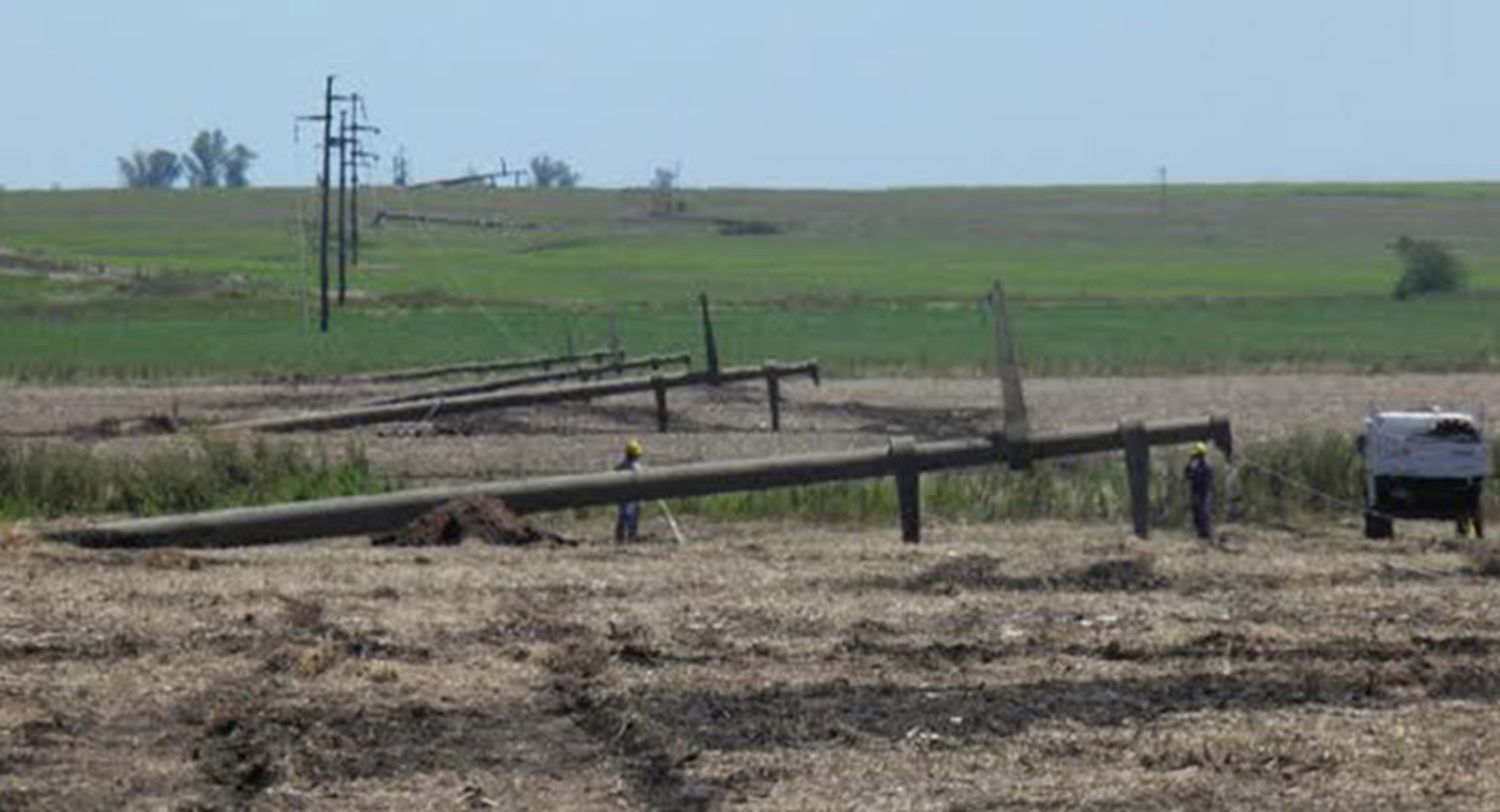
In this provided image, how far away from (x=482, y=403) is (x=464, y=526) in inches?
663

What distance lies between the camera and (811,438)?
39062 mm

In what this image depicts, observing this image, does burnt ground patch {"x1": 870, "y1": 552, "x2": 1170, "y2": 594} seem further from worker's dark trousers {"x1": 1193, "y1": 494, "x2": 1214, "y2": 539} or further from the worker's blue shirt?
worker's dark trousers {"x1": 1193, "y1": 494, "x2": 1214, "y2": 539}

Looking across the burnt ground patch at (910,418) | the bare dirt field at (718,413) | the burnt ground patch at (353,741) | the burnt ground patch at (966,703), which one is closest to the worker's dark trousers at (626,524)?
the burnt ground patch at (966,703)

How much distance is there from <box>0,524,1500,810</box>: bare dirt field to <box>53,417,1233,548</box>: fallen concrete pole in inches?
12.9

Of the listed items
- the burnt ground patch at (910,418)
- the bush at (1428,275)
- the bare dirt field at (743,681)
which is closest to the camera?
the bare dirt field at (743,681)

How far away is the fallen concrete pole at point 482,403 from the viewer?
34.1 meters

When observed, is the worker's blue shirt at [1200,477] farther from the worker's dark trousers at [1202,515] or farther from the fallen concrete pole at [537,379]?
the fallen concrete pole at [537,379]

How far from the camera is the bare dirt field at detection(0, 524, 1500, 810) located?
1173 cm

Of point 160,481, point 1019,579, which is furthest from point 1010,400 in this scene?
point 160,481

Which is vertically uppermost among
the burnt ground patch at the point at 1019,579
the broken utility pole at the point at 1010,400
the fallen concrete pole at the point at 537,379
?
the broken utility pole at the point at 1010,400

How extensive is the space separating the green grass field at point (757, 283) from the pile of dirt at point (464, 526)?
124 ft

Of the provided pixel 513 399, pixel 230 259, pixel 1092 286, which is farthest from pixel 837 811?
pixel 230 259

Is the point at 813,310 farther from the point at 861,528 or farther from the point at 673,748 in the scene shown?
the point at 673,748

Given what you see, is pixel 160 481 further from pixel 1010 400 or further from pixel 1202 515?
pixel 1202 515
